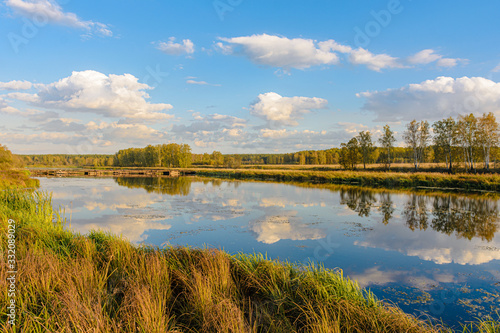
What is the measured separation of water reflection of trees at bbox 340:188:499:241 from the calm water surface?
44mm

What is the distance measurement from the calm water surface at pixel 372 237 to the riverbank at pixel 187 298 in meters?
1.70

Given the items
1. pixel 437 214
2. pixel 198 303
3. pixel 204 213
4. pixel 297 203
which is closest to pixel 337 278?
pixel 198 303

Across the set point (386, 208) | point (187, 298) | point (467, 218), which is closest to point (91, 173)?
point (386, 208)

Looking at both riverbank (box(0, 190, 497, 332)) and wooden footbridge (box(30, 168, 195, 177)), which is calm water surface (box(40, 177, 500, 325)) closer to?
riverbank (box(0, 190, 497, 332))

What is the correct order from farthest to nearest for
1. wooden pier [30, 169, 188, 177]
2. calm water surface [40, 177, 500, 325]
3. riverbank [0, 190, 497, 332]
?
wooden pier [30, 169, 188, 177], calm water surface [40, 177, 500, 325], riverbank [0, 190, 497, 332]

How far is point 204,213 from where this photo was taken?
15992 mm

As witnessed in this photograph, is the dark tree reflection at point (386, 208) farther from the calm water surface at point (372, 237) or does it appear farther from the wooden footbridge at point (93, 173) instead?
the wooden footbridge at point (93, 173)

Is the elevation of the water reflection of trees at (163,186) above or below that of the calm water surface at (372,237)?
above

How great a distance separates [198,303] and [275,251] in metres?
5.35

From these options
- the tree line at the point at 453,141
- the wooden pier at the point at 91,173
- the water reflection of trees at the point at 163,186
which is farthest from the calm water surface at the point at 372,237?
the wooden pier at the point at 91,173

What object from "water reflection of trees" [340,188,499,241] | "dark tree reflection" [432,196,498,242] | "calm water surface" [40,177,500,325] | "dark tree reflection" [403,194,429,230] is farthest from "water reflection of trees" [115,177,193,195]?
"dark tree reflection" [432,196,498,242]

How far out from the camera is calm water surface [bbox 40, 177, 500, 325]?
653cm

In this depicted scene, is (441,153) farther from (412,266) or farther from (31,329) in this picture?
(31,329)

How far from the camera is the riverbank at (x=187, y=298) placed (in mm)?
3498
